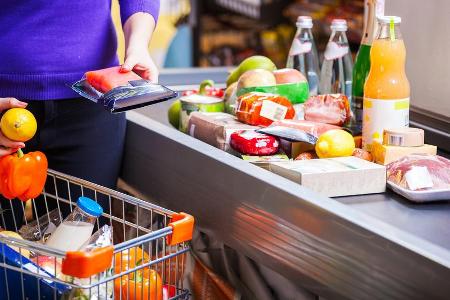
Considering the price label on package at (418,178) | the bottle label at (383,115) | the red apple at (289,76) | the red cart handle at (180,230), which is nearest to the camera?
the red cart handle at (180,230)

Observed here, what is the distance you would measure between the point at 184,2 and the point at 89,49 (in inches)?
126

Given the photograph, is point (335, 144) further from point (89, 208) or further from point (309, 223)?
point (89, 208)

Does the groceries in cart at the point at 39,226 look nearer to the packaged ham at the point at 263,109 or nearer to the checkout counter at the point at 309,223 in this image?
the checkout counter at the point at 309,223

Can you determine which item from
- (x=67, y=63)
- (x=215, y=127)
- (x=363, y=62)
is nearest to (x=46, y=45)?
(x=67, y=63)

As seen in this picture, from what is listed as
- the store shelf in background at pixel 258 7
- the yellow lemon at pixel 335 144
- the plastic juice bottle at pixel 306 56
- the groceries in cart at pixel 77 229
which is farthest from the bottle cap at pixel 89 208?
the store shelf in background at pixel 258 7

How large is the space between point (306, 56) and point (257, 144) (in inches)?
22.5

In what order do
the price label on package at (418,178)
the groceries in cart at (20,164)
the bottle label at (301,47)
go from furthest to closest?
the bottle label at (301,47)
the groceries in cart at (20,164)
the price label on package at (418,178)

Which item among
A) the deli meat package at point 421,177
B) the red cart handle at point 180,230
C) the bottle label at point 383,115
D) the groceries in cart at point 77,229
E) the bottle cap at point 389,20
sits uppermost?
the bottle cap at point 389,20

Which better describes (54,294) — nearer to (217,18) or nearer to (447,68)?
(447,68)

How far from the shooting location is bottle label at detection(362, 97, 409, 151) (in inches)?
71.2

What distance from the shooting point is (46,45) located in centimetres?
190

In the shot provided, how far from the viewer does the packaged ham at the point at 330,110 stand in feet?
6.58

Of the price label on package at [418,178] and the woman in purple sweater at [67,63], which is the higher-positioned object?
the woman in purple sweater at [67,63]

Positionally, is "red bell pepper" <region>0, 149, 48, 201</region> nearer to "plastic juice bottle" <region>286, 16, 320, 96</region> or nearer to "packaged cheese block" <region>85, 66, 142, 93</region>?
"packaged cheese block" <region>85, 66, 142, 93</region>
